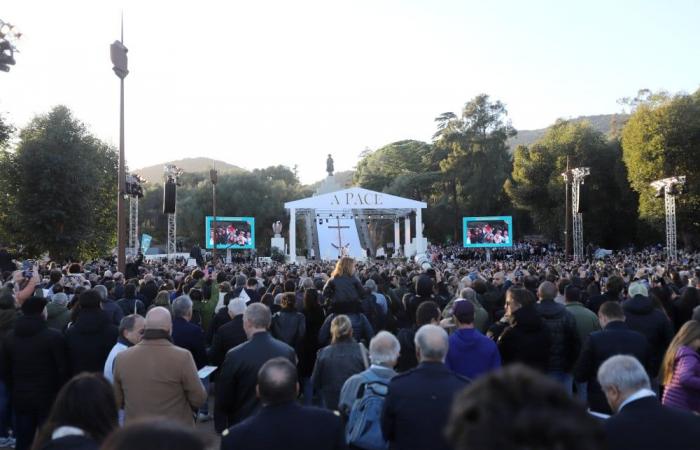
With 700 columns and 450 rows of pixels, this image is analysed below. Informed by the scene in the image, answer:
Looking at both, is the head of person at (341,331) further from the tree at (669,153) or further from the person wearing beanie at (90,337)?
the tree at (669,153)

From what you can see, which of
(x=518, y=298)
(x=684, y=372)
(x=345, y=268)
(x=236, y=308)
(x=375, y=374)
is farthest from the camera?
(x=345, y=268)

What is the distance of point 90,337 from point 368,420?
295 centimetres

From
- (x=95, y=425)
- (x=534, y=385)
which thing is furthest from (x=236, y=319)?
(x=534, y=385)

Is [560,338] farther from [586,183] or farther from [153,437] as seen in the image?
[586,183]

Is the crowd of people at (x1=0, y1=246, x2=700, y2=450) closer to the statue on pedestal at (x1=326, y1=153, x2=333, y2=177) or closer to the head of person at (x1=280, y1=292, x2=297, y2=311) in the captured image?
the head of person at (x1=280, y1=292, x2=297, y2=311)

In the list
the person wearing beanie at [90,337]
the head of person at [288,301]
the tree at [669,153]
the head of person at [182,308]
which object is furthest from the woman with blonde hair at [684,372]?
the tree at [669,153]

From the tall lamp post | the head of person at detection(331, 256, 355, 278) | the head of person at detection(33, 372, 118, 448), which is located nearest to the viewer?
the head of person at detection(33, 372, 118, 448)

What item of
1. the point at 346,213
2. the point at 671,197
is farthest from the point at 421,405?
the point at 346,213

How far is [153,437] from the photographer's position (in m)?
1.57

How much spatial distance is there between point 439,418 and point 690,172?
40035 mm

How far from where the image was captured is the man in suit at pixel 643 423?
281cm

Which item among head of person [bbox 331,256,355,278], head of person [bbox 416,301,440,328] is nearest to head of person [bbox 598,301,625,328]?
head of person [bbox 416,301,440,328]

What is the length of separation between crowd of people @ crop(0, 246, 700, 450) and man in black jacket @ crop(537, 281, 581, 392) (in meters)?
0.01

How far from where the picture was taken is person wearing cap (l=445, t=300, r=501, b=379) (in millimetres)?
4750
